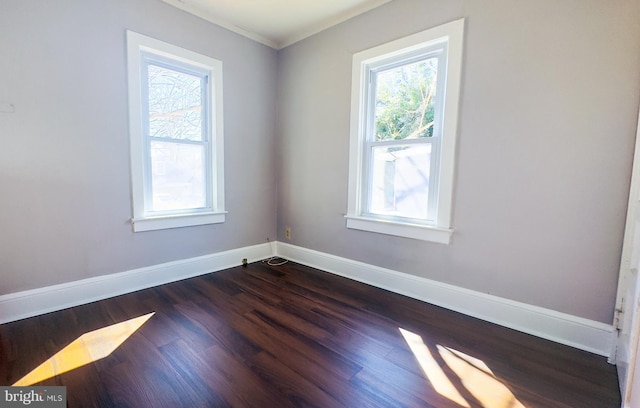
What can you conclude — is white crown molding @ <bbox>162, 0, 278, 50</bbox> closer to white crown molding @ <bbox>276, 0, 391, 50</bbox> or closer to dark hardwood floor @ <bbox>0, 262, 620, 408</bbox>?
white crown molding @ <bbox>276, 0, 391, 50</bbox>

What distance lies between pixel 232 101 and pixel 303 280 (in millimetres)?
2069

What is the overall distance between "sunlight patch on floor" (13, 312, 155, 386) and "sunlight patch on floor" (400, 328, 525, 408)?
1.84m

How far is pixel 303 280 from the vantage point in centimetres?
282

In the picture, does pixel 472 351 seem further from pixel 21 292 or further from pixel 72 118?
pixel 72 118

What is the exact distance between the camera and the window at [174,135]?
2.43 m

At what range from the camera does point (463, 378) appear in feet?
4.84

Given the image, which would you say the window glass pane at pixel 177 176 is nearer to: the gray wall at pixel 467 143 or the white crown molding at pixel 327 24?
the gray wall at pixel 467 143

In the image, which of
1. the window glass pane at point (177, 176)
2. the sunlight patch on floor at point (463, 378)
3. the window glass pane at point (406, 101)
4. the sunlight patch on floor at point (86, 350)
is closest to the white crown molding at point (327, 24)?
the window glass pane at point (406, 101)

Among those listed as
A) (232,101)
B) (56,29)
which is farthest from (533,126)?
(56,29)

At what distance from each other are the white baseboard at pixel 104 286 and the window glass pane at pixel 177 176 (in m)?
0.59

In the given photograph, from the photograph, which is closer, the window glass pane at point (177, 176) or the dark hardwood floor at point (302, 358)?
the dark hardwood floor at point (302, 358)

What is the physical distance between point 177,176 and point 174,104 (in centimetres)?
70

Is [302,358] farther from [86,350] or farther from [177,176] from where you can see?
[177,176]

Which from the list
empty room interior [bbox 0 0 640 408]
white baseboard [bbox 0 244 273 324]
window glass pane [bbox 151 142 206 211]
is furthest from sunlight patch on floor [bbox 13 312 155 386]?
window glass pane [bbox 151 142 206 211]
